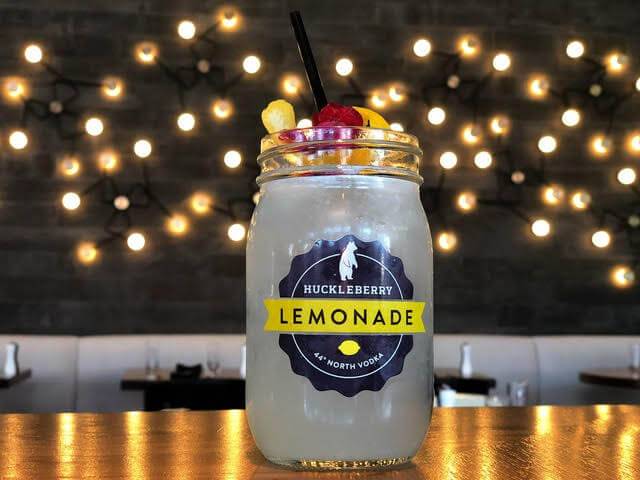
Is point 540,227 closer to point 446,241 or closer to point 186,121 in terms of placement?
point 446,241

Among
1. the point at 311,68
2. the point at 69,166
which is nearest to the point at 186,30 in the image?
the point at 69,166

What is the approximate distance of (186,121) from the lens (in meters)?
4.66

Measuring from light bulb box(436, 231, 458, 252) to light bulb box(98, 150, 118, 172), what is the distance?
6.18ft

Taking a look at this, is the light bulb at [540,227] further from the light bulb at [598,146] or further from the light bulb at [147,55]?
the light bulb at [147,55]

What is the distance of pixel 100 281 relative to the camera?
4609mm

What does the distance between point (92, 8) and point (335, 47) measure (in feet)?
4.54

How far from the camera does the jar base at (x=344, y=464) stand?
0.52 m

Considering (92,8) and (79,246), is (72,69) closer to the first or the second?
(92,8)

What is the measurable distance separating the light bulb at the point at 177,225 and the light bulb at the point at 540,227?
2.01 metres

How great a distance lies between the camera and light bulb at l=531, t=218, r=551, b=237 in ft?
15.8

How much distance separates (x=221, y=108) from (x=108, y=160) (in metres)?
0.69

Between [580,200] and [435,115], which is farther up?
[435,115]

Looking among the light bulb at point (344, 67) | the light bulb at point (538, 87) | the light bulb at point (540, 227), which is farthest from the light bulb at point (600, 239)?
the light bulb at point (344, 67)

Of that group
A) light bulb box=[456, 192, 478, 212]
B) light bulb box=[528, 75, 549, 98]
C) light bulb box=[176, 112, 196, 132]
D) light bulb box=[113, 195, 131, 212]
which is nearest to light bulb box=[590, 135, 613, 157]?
light bulb box=[528, 75, 549, 98]
